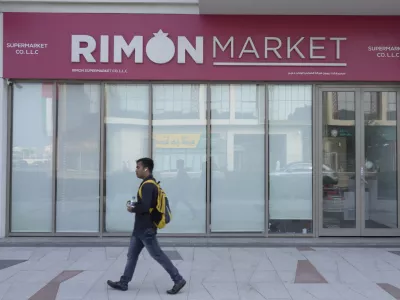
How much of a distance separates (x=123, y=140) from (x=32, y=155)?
1.89 m

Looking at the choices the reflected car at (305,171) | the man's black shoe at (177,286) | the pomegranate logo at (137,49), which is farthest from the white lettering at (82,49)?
the man's black shoe at (177,286)

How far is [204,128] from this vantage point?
31.9 ft

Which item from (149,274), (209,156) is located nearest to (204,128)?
(209,156)

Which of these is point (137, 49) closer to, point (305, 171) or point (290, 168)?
point (290, 168)

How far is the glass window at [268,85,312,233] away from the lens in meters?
9.74

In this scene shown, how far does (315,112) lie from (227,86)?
1.90m

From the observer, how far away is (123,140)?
9719 millimetres

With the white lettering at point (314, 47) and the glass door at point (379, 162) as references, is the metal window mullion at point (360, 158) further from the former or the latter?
the white lettering at point (314, 47)

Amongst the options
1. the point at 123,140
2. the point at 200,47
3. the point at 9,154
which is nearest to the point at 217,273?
the point at 123,140

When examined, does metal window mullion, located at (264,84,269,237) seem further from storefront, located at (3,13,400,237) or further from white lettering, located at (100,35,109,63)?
white lettering, located at (100,35,109,63)

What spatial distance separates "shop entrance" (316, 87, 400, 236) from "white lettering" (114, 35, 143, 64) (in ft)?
12.4

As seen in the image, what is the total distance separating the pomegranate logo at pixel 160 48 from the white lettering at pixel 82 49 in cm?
112

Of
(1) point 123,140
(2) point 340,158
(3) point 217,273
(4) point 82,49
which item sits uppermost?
(4) point 82,49

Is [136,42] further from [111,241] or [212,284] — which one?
[212,284]
